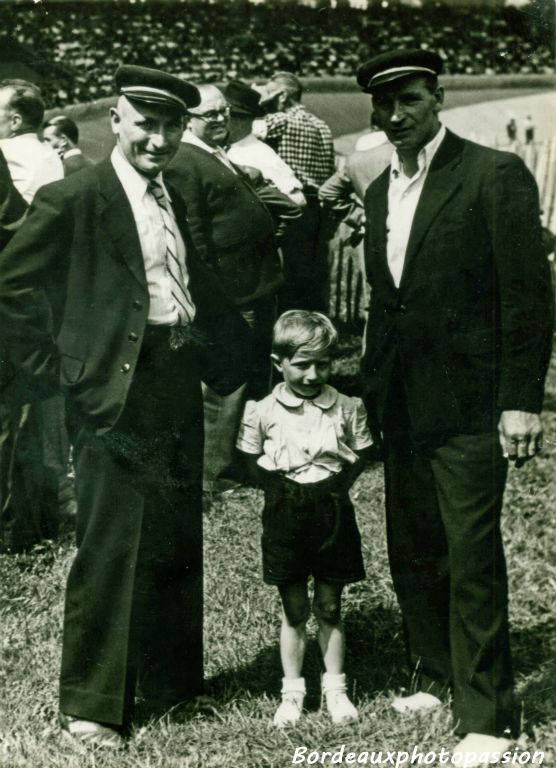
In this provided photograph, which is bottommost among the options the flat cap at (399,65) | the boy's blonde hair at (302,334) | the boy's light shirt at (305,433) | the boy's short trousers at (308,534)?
the boy's short trousers at (308,534)

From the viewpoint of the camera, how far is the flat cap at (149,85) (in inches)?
124

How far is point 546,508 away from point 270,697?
258 cm

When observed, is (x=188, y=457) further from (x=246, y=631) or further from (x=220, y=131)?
(x=220, y=131)

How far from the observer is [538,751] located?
3336mm

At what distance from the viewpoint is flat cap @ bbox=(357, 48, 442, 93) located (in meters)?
3.16

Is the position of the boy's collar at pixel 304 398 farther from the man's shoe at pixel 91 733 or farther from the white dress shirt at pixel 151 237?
the man's shoe at pixel 91 733

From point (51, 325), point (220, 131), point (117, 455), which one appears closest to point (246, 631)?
point (117, 455)

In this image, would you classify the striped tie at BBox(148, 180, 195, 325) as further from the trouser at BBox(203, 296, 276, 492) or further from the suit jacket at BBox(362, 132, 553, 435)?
the trouser at BBox(203, 296, 276, 492)

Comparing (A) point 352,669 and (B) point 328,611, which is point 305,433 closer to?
(B) point 328,611

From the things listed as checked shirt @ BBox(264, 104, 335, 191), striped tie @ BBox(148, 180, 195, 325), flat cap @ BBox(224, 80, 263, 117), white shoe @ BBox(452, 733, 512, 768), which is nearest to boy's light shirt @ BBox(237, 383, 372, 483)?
striped tie @ BBox(148, 180, 195, 325)

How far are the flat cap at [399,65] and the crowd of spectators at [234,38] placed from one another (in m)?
0.57

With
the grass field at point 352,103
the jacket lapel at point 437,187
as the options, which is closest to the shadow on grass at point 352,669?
the jacket lapel at point 437,187

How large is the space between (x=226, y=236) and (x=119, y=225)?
211 centimetres

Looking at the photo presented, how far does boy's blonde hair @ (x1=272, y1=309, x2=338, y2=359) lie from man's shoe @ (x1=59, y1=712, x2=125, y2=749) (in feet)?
4.85
